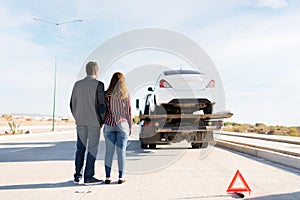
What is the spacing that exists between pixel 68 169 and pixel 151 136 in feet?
11.8

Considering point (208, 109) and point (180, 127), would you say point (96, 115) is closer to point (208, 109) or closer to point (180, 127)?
point (180, 127)

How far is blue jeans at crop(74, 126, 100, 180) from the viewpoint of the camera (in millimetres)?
6359

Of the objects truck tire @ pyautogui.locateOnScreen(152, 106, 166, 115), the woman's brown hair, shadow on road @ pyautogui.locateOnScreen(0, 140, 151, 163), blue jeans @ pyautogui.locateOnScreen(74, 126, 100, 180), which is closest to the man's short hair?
the woman's brown hair

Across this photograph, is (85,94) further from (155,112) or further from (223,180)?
(155,112)

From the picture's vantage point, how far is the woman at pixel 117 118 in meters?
6.39

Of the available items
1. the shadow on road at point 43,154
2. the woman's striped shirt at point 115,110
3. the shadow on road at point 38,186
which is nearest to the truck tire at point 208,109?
the shadow on road at point 43,154

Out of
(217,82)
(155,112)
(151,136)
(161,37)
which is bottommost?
(151,136)

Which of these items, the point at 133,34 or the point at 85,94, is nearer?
the point at 85,94

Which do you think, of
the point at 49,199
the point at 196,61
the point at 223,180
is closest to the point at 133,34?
the point at 196,61

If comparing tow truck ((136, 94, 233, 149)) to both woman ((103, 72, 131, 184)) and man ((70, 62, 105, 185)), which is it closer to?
woman ((103, 72, 131, 184))

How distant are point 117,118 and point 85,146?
78 centimetres

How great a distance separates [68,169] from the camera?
8211 millimetres

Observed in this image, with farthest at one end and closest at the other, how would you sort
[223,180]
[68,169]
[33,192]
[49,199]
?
[68,169] → [223,180] → [33,192] → [49,199]

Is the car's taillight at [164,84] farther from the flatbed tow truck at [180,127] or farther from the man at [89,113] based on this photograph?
the man at [89,113]
